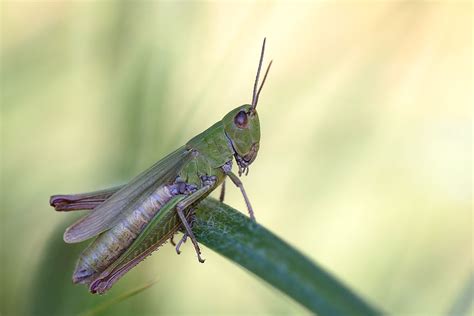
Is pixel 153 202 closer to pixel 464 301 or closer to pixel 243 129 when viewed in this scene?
pixel 243 129

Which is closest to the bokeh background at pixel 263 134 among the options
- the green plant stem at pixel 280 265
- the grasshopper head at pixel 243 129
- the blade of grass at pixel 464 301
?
the blade of grass at pixel 464 301

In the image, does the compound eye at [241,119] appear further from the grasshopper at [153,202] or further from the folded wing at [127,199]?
the folded wing at [127,199]

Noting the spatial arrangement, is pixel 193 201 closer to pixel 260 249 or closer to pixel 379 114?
pixel 260 249

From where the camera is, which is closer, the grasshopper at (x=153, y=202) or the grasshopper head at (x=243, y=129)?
the grasshopper at (x=153, y=202)

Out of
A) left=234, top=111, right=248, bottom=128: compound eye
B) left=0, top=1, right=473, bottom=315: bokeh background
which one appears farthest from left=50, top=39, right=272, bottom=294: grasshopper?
left=0, top=1, right=473, bottom=315: bokeh background

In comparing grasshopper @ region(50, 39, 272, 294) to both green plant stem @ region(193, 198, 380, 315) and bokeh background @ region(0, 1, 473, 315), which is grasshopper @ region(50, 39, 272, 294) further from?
green plant stem @ region(193, 198, 380, 315)
